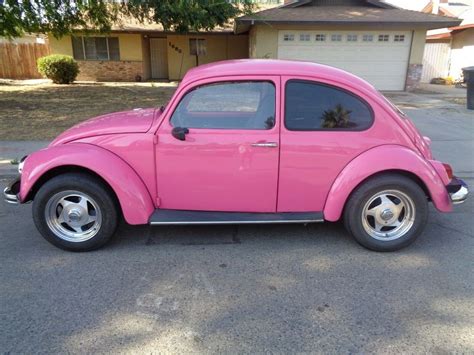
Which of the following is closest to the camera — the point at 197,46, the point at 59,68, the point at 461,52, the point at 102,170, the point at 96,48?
the point at 102,170

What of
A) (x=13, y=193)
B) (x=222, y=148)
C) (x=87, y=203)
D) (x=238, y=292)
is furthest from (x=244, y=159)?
(x=13, y=193)

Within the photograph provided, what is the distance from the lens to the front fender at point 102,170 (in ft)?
11.1

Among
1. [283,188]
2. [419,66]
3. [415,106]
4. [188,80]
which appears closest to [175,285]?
[283,188]

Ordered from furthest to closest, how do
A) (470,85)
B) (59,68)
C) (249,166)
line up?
(59,68) < (470,85) < (249,166)

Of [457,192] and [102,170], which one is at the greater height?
[102,170]

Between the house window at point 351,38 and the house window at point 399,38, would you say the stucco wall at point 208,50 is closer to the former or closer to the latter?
the house window at point 351,38

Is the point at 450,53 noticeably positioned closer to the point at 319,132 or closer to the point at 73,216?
the point at 319,132

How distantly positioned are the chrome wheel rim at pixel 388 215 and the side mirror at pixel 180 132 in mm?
1800

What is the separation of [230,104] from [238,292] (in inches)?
68.9

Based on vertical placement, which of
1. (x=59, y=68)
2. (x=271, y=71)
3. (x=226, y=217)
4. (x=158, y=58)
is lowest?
(x=226, y=217)

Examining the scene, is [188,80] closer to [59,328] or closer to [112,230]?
[112,230]

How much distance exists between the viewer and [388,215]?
3594 mm

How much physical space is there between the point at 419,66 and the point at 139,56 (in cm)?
1415

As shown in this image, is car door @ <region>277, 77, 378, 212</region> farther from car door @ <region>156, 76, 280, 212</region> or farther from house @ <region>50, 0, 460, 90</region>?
house @ <region>50, 0, 460, 90</region>
